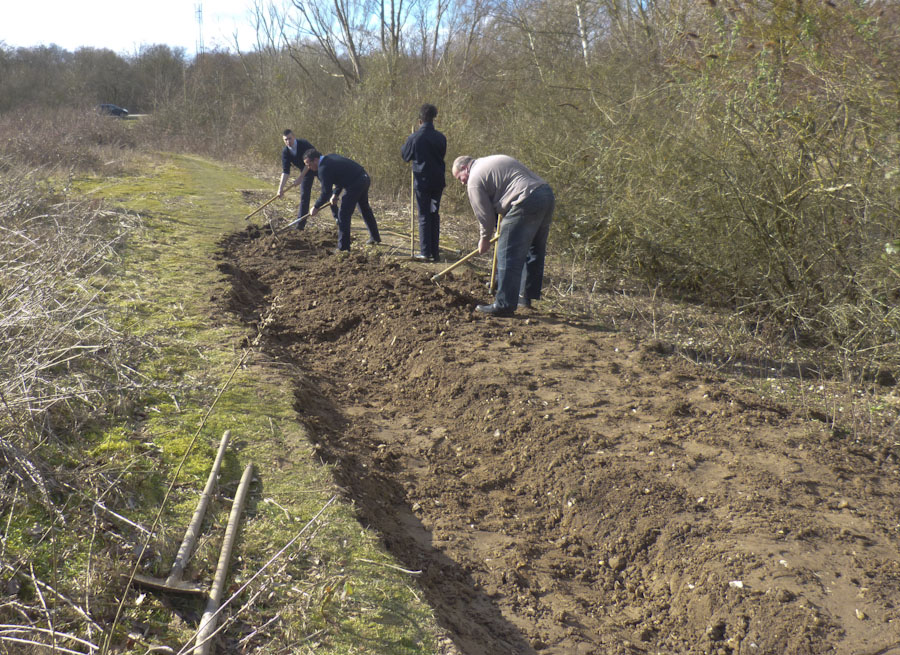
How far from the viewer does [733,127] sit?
6508 mm

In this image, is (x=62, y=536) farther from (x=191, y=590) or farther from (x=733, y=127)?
(x=733, y=127)

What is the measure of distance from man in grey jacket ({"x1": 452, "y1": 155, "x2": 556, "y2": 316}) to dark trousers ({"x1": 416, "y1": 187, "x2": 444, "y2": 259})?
251 cm

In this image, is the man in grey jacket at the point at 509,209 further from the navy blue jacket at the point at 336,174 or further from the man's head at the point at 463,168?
the navy blue jacket at the point at 336,174

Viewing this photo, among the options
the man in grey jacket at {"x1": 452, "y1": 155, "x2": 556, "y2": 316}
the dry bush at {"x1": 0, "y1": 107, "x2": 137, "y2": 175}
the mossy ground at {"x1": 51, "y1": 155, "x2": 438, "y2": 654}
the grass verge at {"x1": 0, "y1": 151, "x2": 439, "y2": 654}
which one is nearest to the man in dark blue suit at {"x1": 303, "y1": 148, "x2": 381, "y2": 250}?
the mossy ground at {"x1": 51, "y1": 155, "x2": 438, "y2": 654}

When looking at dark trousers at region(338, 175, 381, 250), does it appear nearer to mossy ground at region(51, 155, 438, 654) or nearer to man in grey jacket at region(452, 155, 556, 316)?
mossy ground at region(51, 155, 438, 654)

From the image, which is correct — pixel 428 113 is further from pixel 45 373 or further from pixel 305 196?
pixel 45 373

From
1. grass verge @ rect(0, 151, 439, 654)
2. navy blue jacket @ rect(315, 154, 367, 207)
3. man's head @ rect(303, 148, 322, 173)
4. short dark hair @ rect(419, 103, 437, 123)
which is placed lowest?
grass verge @ rect(0, 151, 439, 654)

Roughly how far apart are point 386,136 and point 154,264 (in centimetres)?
829

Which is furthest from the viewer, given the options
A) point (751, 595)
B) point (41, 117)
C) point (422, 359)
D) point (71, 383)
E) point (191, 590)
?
point (41, 117)

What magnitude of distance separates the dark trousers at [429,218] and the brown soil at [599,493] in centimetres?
315

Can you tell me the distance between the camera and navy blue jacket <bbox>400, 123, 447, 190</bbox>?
29.8ft

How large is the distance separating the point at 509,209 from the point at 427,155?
2.85 metres

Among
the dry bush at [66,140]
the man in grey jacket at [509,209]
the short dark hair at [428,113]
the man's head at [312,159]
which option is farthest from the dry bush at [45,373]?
the dry bush at [66,140]

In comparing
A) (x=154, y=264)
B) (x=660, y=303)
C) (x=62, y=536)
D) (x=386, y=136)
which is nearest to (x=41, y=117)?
(x=386, y=136)
